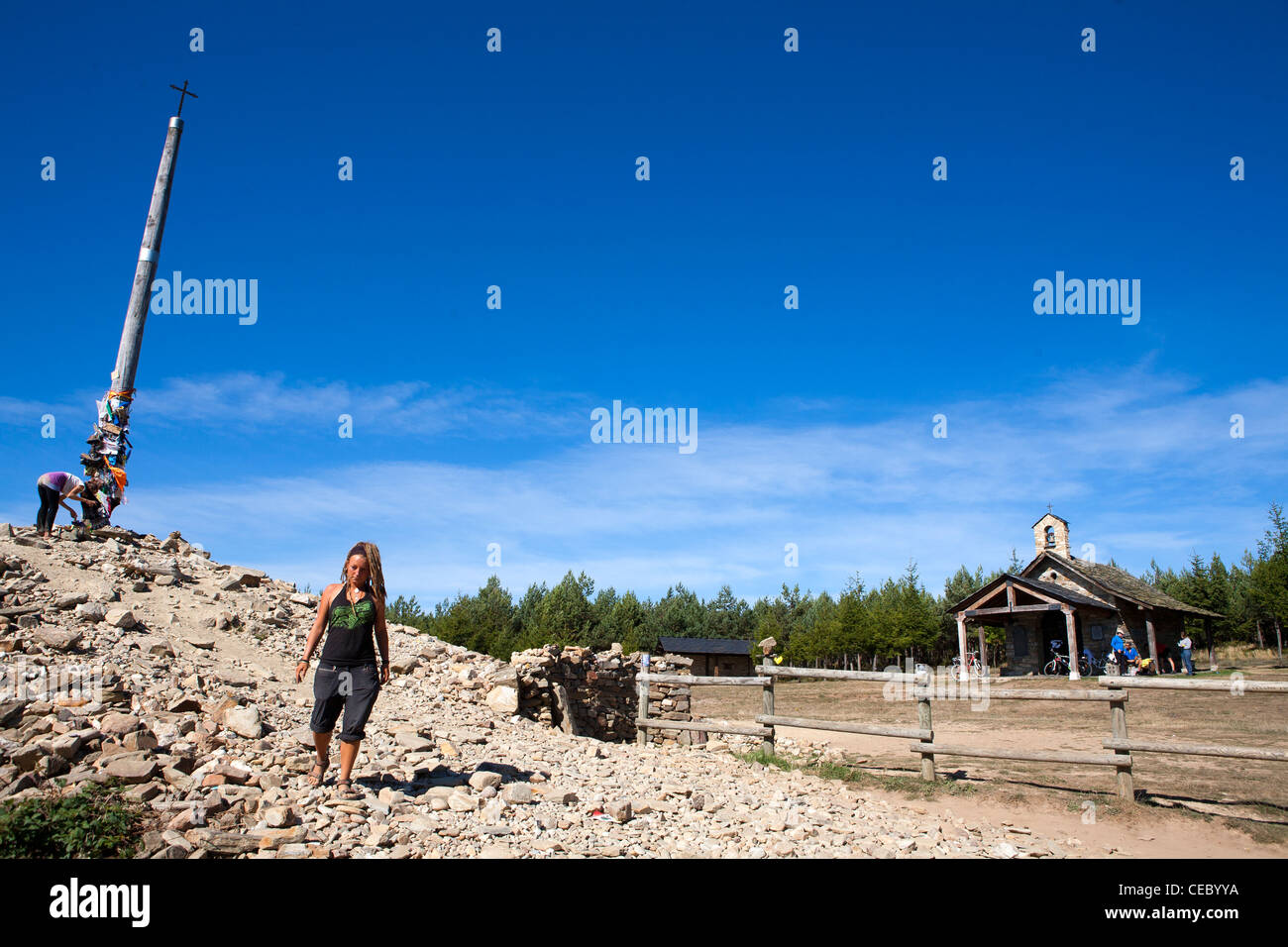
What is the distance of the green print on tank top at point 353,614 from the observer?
219 inches

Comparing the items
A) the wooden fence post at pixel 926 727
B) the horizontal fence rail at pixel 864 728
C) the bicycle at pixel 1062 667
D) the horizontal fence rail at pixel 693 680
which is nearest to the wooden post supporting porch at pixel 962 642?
the bicycle at pixel 1062 667

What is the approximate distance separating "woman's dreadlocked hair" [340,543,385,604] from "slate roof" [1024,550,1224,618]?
27.6 metres

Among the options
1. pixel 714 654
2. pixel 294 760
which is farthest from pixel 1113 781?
pixel 714 654

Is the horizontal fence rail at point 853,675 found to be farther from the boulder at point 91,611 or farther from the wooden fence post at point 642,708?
the boulder at point 91,611

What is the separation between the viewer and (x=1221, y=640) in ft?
147

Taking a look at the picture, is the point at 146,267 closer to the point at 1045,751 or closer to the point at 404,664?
the point at 404,664

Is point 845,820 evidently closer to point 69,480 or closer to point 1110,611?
point 69,480

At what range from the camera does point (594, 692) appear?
12938mm
